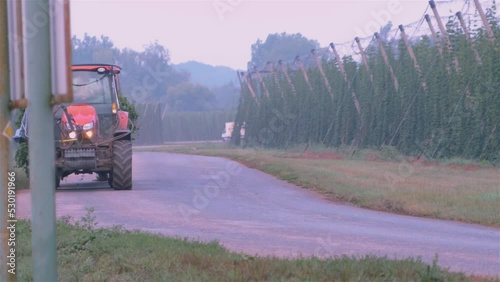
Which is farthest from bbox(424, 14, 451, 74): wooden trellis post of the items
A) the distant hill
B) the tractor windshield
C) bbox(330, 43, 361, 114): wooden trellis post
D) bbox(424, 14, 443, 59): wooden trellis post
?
the distant hill

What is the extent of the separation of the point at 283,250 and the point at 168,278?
2934 millimetres

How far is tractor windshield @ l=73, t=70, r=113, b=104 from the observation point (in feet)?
65.4

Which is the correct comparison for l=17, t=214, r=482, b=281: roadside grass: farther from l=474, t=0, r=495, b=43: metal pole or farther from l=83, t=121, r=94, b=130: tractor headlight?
l=474, t=0, r=495, b=43: metal pole

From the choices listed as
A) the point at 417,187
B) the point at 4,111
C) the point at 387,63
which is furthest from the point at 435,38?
the point at 4,111

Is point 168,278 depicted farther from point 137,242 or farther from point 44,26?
point 44,26

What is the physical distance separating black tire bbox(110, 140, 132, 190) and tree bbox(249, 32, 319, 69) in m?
89.5

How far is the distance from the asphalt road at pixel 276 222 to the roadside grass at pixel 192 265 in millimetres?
1301

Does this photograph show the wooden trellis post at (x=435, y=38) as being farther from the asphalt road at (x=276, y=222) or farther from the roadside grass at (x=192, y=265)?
the roadside grass at (x=192, y=265)

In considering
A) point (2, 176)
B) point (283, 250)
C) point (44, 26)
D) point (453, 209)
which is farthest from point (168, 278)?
point (453, 209)

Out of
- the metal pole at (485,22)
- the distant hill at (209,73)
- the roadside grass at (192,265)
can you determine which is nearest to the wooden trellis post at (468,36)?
the metal pole at (485,22)

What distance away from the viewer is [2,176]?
3.48 m

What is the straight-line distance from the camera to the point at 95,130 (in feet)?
63.6

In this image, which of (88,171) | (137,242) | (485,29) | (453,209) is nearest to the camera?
(137,242)

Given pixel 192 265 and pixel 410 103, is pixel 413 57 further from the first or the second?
pixel 192 265
